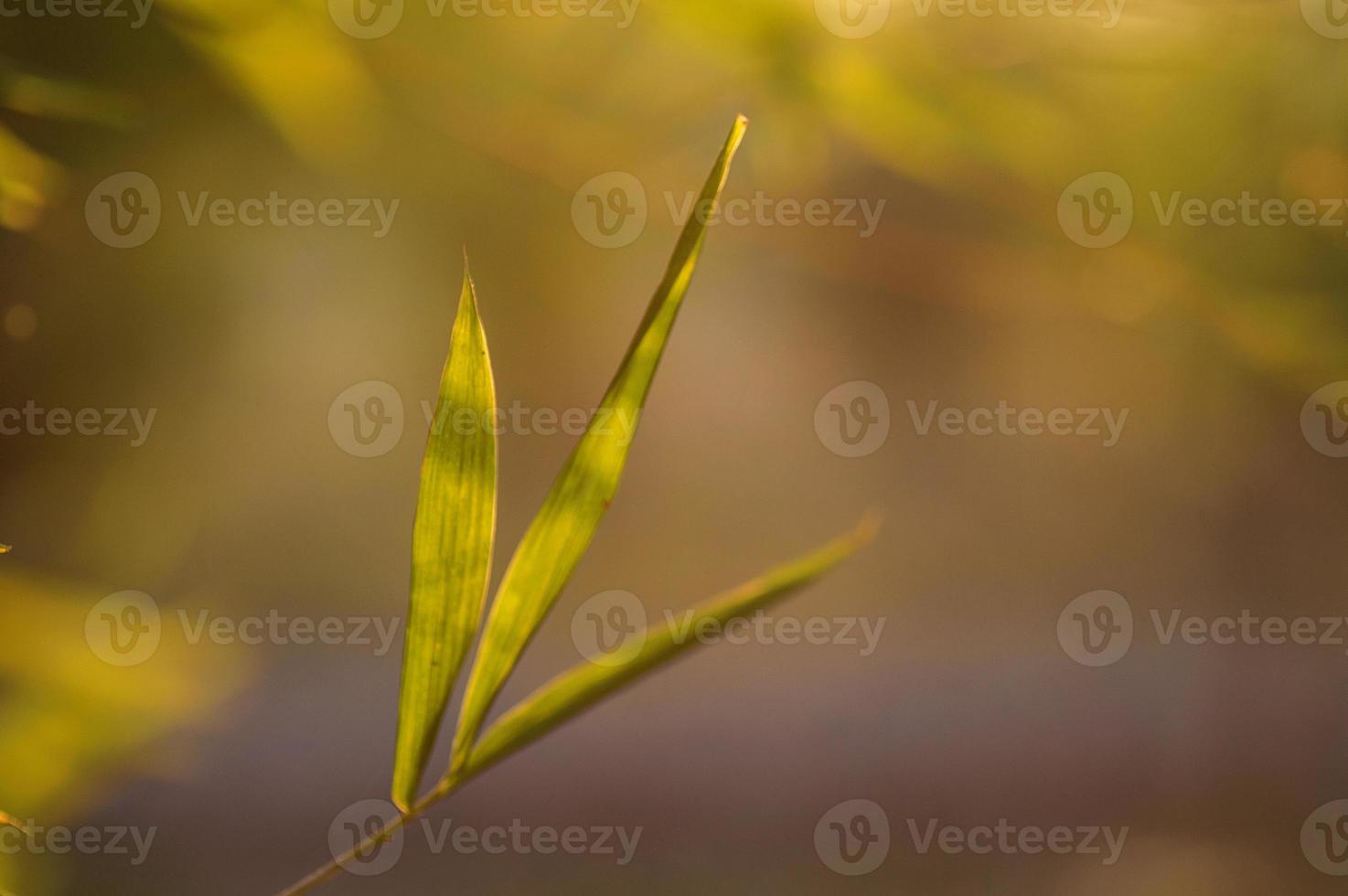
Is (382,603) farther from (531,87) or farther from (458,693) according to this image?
(531,87)

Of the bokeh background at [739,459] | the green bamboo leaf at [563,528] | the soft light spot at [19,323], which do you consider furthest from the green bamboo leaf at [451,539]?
the soft light spot at [19,323]

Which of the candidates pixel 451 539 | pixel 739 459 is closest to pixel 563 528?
pixel 451 539

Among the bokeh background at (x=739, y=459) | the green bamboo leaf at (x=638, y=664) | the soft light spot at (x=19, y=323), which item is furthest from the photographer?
the bokeh background at (x=739, y=459)

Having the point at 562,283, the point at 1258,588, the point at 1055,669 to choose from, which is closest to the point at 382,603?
the point at 562,283

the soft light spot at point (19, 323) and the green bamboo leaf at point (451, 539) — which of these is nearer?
the green bamboo leaf at point (451, 539)

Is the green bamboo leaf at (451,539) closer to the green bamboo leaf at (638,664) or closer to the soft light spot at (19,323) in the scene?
the green bamboo leaf at (638,664)

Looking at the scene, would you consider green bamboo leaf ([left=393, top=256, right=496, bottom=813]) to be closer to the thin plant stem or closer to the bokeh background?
the thin plant stem
